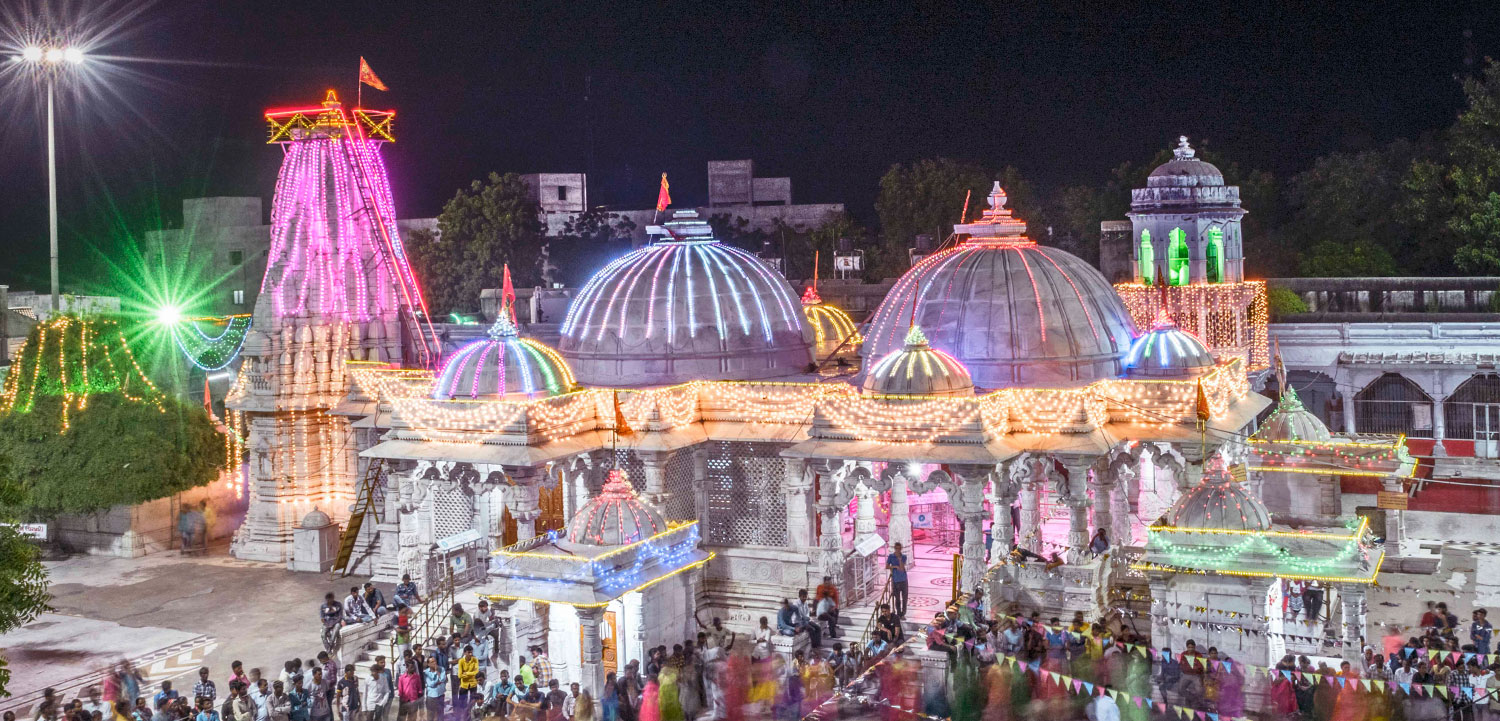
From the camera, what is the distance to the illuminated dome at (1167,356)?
26.0 m

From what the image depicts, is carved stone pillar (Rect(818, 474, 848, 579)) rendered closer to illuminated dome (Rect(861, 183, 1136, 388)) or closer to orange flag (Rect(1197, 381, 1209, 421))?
illuminated dome (Rect(861, 183, 1136, 388))

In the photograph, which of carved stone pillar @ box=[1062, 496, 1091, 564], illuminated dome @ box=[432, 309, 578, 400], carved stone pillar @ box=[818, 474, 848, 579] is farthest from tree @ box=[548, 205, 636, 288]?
carved stone pillar @ box=[1062, 496, 1091, 564]

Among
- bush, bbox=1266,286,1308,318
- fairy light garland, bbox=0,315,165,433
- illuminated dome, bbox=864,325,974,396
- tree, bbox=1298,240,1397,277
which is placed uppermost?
tree, bbox=1298,240,1397,277

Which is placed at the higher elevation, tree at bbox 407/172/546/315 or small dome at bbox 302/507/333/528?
tree at bbox 407/172/546/315

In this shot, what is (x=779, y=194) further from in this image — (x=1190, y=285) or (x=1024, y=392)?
(x=1024, y=392)

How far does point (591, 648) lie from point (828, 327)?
1325 centimetres

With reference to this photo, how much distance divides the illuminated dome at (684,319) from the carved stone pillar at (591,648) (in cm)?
776

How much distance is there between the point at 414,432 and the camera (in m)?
25.2

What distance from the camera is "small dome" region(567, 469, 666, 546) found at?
67.4 feet

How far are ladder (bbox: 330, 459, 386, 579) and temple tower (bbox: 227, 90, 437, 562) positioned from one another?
1909 mm

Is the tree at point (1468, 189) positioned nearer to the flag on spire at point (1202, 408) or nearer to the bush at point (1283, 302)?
the bush at point (1283, 302)

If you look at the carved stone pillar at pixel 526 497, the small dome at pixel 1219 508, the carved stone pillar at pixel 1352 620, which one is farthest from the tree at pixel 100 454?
the carved stone pillar at pixel 1352 620

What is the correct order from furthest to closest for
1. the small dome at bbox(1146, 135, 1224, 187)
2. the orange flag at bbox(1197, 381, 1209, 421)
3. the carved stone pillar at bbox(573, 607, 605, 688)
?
the small dome at bbox(1146, 135, 1224, 187), the orange flag at bbox(1197, 381, 1209, 421), the carved stone pillar at bbox(573, 607, 605, 688)

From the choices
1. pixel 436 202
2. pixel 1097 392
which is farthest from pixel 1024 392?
pixel 436 202
